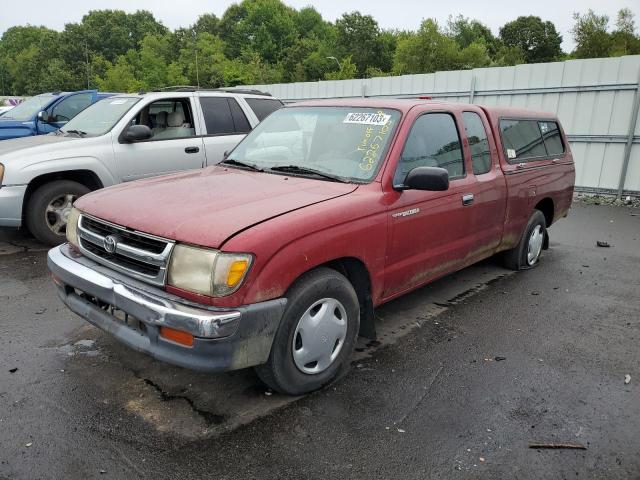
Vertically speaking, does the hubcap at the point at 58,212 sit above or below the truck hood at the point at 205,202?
below

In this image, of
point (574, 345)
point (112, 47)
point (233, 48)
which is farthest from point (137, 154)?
point (112, 47)

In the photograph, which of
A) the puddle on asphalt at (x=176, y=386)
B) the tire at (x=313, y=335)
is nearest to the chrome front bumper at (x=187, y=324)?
the tire at (x=313, y=335)

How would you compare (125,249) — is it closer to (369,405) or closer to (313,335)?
(313,335)

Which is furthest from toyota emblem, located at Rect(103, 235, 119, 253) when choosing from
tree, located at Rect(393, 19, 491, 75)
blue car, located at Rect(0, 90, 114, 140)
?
tree, located at Rect(393, 19, 491, 75)

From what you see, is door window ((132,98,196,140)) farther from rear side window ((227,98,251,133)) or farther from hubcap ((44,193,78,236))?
hubcap ((44,193,78,236))

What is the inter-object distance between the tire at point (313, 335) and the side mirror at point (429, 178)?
2.59 feet

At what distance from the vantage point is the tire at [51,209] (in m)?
5.84

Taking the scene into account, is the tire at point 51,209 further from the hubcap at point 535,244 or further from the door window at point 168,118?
the hubcap at point 535,244

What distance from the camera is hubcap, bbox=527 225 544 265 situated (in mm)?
5621

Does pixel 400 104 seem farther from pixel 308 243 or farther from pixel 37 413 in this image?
pixel 37 413

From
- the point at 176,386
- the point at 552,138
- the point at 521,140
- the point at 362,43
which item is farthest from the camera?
the point at 362,43

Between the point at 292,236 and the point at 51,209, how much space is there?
448cm

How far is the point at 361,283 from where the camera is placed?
338 cm

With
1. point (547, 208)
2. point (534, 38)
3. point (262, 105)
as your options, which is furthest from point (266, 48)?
point (547, 208)
